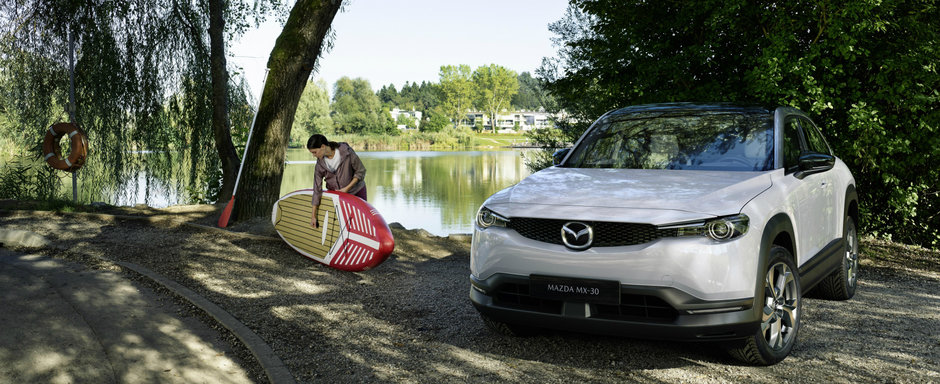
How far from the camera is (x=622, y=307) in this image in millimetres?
4344

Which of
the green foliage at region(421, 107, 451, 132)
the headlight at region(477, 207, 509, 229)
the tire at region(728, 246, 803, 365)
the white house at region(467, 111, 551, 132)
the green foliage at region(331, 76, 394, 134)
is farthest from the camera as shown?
the white house at region(467, 111, 551, 132)

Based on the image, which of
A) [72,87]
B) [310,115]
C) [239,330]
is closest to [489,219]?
[239,330]

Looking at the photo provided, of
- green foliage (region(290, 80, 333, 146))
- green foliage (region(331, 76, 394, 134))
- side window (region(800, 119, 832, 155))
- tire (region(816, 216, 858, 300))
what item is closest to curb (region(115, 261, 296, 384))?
side window (region(800, 119, 832, 155))

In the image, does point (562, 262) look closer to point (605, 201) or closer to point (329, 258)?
point (605, 201)

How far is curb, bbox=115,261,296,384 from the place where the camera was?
4.75m

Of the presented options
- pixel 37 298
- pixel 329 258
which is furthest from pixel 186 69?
pixel 37 298

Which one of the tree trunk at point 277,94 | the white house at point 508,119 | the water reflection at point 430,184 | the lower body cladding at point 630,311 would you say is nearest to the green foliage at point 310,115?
the water reflection at point 430,184

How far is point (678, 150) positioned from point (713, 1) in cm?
472

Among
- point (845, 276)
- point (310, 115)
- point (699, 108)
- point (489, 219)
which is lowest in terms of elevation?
point (845, 276)

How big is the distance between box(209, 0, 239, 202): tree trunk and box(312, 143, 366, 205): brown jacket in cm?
696

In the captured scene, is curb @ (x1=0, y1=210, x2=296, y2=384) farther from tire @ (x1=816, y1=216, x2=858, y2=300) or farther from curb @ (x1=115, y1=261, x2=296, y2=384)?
tire @ (x1=816, y1=216, x2=858, y2=300)

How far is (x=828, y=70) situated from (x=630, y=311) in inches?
266

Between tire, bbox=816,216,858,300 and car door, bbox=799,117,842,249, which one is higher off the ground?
car door, bbox=799,117,842,249

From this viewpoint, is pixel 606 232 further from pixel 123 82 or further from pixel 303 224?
pixel 123 82
